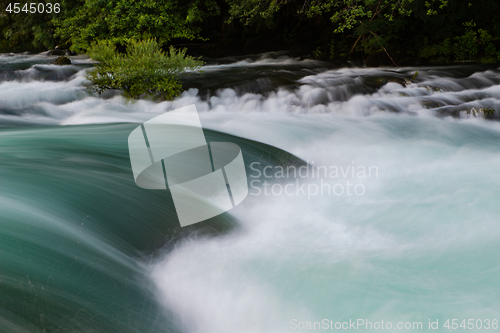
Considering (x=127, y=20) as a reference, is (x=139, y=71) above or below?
below

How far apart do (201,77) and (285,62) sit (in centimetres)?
353

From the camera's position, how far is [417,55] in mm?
10898

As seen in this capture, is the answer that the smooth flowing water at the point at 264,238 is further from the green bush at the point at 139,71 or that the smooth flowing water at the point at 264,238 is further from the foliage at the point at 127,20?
the foliage at the point at 127,20

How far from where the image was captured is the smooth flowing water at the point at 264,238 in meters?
2.04

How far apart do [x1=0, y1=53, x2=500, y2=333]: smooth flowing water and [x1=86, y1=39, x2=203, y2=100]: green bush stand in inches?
76.1

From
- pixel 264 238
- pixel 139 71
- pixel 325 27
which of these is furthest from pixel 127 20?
pixel 264 238

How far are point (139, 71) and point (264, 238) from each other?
189 inches

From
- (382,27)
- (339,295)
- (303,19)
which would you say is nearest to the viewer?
(339,295)

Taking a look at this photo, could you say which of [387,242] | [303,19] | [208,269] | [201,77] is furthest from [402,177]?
[303,19]

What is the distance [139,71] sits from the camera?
6.68 m

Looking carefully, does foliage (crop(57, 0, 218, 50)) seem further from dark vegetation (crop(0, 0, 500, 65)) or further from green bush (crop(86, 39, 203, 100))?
green bush (crop(86, 39, 203, 100))

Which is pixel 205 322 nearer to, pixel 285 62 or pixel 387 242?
pixel 387 242

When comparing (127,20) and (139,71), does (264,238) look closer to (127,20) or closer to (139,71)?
(139,71)

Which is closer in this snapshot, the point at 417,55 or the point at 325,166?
the point at 325,166
